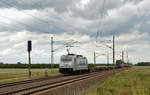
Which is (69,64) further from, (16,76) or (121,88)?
(121,88)

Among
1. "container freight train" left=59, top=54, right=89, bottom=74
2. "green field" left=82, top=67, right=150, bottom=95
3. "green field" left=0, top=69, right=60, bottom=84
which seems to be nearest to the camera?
"green field" left=82, top=67, right=150, bottom=95

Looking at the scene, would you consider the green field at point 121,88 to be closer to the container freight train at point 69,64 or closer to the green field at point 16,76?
the container freight train at point 69,64

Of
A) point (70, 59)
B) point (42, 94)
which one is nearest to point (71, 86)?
point (42, 94)

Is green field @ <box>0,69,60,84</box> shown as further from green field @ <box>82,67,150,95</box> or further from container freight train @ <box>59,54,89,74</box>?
green field @ <box>82,67,150,95</box>

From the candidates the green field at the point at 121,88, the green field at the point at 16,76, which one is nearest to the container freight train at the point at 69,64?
the green field at the point at 16,76

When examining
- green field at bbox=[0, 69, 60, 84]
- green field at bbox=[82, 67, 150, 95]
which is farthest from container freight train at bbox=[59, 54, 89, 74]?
green field at bbox=[82, 67, 150, 95]

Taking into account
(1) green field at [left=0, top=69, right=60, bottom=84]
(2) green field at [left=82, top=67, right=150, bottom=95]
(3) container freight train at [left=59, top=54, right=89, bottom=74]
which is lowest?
(1) green field at [left=0, top=69, right=60, bottom=84]

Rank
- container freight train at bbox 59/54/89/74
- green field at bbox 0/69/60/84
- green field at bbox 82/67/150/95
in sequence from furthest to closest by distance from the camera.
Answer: container freight train at bbox 59/54/89/74, green field at bbox 0/69/60/84, green field at bbox 82/67/150/95

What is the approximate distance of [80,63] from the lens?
46.0 metres

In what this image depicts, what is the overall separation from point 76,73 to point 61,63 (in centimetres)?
419

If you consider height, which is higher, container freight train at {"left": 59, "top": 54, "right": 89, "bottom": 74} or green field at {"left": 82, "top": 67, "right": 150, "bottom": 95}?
container freight train at {"left": 59, "top": 54, "right": 89, "bottom": 74}

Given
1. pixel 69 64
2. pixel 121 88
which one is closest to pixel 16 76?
pixel 69 64

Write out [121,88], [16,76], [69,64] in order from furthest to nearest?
[16,76] → [69,64] → [121,88]

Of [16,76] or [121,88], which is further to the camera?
[16,76]
